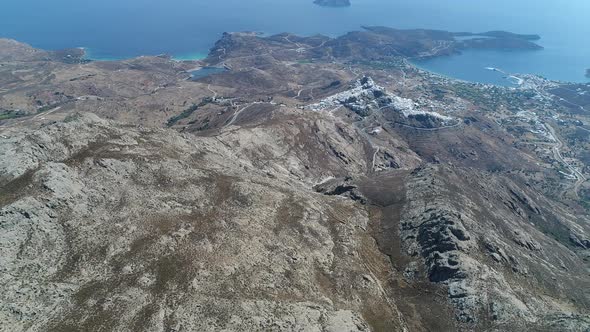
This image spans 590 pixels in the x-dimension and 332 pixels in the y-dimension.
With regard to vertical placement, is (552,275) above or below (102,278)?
below

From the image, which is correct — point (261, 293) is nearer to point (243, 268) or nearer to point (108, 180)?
point (243, 268)

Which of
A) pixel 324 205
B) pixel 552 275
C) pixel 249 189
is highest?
pixel 249 189

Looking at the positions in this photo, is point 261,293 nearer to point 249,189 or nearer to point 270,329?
point 270,329

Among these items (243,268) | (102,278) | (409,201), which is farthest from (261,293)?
(409,201)

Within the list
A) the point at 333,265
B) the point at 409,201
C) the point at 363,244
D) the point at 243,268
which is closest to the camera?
the point at 243,268

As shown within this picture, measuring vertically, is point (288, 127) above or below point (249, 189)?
below

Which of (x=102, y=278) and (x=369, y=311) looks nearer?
(x=102, y=278)

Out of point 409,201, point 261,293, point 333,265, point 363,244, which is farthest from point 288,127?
point 261,293

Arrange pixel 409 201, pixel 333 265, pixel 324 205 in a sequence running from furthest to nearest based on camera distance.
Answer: pixel 409 201 < pixel 324 205 < pixel 333 265

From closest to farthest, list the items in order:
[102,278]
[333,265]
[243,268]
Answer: [102,278] < [243,268] < [333,265]
